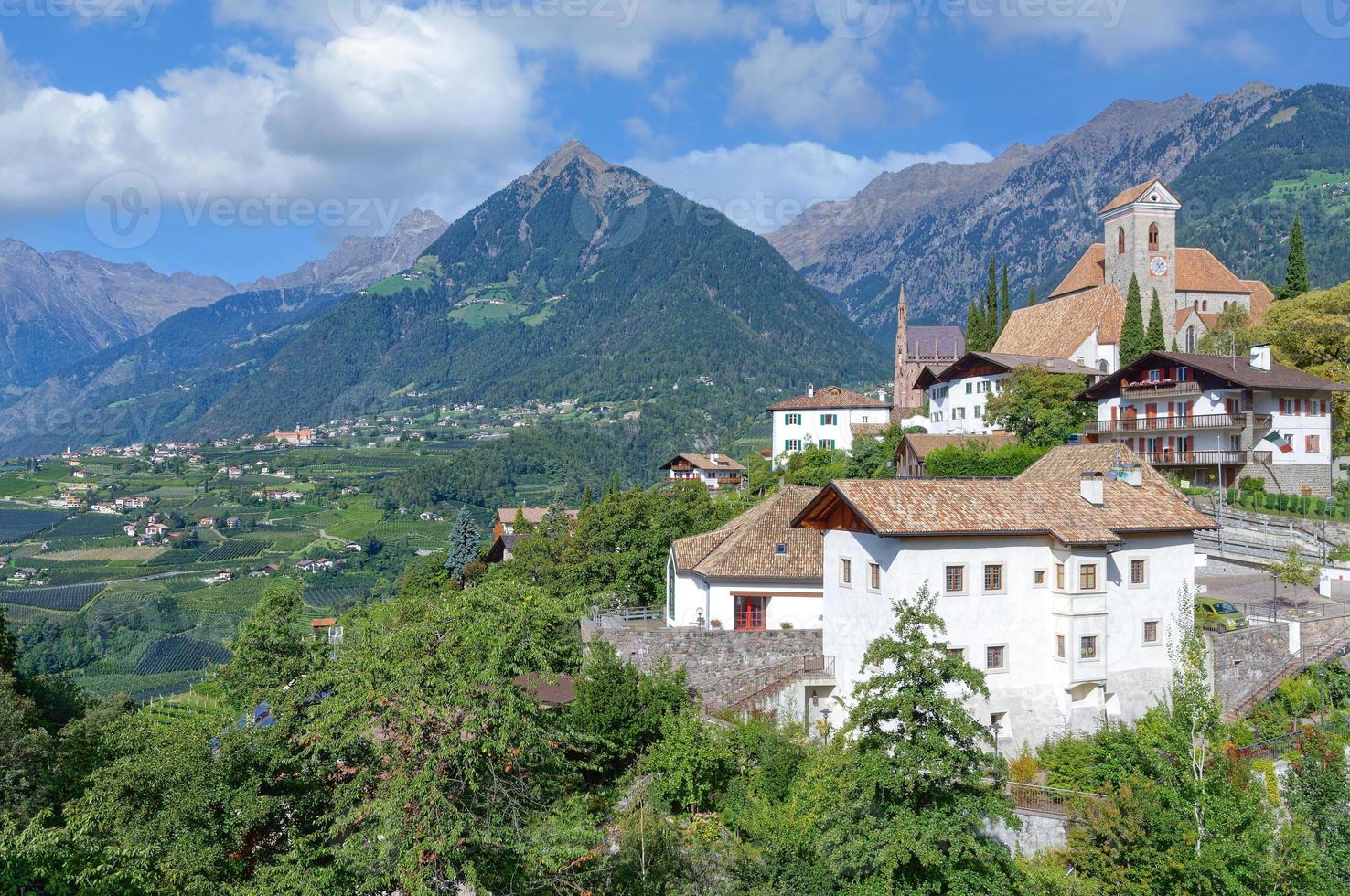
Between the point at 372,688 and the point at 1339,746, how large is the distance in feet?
75.8

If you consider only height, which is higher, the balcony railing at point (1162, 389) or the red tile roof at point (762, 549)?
the balcony railing at point (1162, 389)

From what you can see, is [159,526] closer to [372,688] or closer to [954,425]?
[954,425]

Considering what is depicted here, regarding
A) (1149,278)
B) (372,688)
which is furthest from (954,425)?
(372,688)

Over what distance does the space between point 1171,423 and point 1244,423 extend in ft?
11.0

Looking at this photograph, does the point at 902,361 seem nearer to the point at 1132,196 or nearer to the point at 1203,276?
the point at 1203,276

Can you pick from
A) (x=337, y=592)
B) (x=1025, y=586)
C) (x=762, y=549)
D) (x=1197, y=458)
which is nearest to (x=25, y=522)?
(x=337, y=592)

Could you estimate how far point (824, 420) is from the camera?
79875 mm

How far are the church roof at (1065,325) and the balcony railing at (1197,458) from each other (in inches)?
710

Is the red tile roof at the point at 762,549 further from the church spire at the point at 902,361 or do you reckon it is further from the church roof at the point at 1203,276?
the church spire at the point at 902,361

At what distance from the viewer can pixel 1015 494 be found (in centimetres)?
3036

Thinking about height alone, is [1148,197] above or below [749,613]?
above

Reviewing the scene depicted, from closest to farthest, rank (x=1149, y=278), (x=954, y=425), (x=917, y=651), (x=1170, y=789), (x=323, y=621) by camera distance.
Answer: (x=917, y=651) < (x=1170, y=789) < (x=954, y=425) < (x=1149, y=278) < (x=323, y=621)

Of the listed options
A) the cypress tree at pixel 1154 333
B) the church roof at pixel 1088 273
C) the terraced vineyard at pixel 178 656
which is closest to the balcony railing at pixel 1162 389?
the cypress tree at pixel 1154 333

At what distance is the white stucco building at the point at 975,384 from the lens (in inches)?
2494
